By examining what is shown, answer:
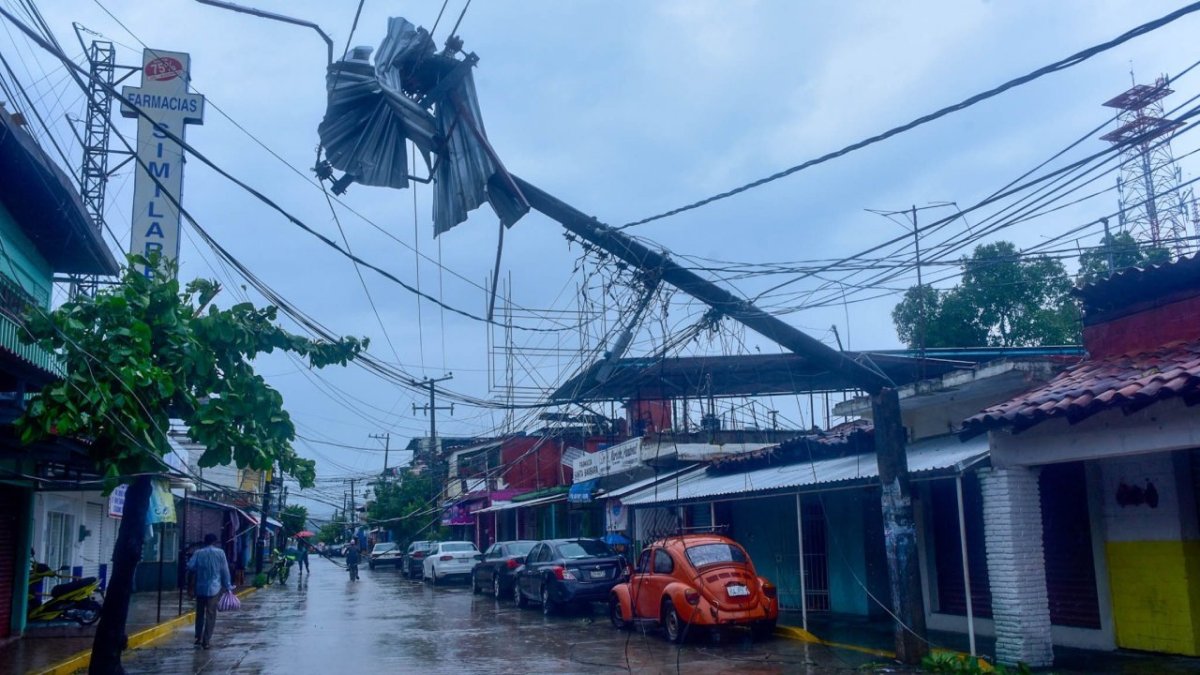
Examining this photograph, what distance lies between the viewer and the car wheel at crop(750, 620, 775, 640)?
52.0ft

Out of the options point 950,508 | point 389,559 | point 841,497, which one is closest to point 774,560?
point 841,497

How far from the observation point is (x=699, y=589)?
51.1ft

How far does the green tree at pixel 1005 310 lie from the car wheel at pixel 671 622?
15.6m

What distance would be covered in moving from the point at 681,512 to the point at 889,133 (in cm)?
1623

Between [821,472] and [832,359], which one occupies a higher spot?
[832,359]

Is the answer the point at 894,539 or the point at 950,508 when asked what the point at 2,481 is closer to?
the point at 894,539

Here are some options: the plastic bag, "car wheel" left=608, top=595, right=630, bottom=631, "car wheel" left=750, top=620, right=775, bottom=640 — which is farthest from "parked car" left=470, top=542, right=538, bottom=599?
"car wheel" left=750, top=620, right=775, bottom=640

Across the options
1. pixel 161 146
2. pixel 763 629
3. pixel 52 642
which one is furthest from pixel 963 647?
pixel 161 146

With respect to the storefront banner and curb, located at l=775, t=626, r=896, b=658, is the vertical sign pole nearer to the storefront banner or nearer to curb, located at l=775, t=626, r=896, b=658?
curb, located at l=775, t=626, r=896, b=658

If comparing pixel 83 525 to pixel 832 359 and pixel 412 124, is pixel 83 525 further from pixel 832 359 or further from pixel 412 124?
pixel 832 359

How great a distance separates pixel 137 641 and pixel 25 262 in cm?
659

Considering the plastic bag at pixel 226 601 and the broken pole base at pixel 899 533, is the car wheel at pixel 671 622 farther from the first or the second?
→ the plastic bag at pixel 226 601

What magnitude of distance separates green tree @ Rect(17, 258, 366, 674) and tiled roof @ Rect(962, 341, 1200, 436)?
772 cm

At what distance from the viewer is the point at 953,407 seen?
53.1ft
